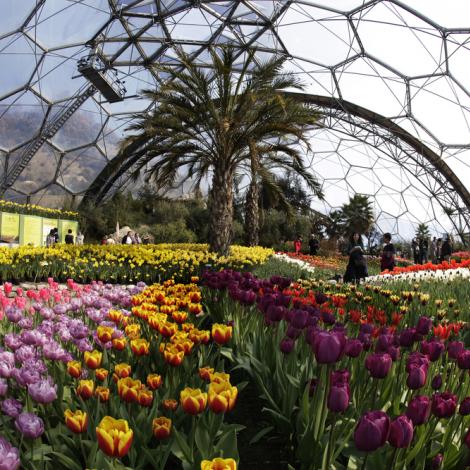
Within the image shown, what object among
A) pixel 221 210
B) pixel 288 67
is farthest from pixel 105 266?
pixel 288 67

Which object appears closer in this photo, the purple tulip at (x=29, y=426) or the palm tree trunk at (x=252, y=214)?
the purple tulip at (x=29, y=426)

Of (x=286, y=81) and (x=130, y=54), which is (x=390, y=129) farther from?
(x=286, y=81)

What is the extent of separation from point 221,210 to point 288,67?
20.1 meters

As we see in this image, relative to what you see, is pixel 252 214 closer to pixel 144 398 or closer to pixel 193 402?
pixel 144 398

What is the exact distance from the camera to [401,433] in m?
1.28

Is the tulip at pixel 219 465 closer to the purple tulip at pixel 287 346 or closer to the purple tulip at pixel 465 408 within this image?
the purple tulip at pixel 465 408

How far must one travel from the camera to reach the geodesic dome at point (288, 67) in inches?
954

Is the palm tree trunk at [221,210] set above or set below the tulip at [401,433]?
above

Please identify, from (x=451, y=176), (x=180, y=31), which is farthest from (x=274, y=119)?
(x=451, y=176)

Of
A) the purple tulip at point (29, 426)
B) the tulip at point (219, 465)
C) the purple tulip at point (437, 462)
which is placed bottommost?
the purple tulip at point (437, 462)

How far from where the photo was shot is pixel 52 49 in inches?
1106

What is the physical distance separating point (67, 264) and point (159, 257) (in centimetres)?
253

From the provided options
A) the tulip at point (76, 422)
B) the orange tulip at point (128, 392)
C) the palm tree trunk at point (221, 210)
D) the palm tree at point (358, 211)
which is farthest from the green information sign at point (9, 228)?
the palm tree at point (358, 211)

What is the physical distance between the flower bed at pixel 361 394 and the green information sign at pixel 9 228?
744 inches
